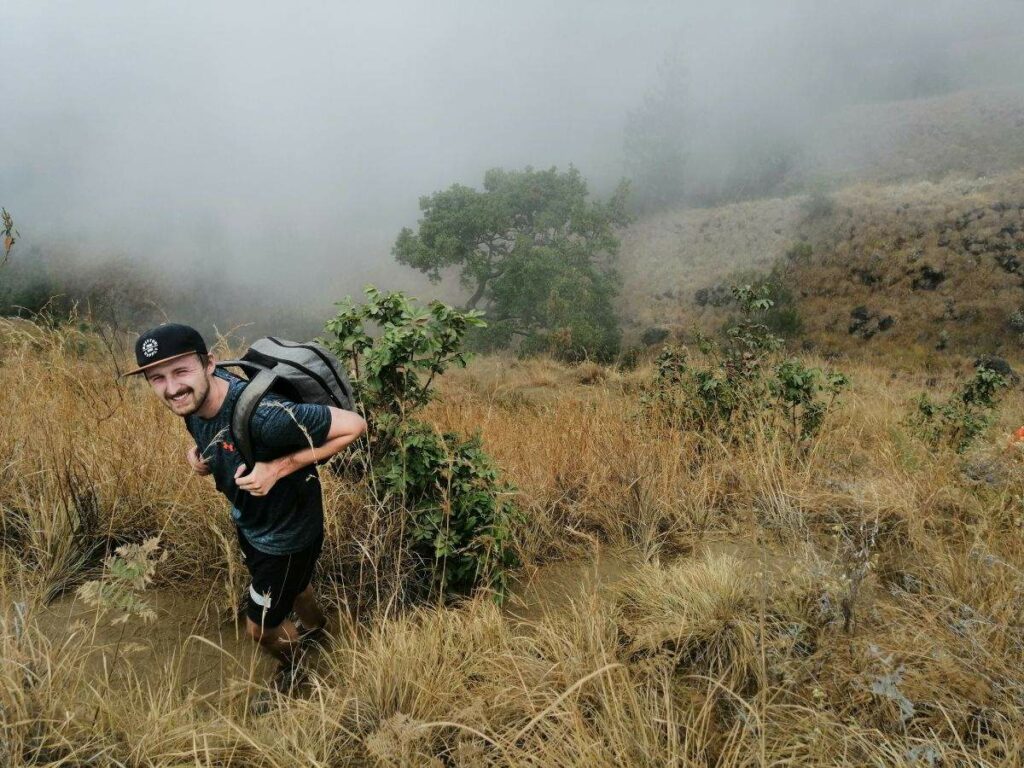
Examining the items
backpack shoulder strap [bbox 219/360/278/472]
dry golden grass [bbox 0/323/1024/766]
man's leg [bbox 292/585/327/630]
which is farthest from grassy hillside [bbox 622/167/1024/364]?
backpack shoulder strap [bbox 219/360/278/472]

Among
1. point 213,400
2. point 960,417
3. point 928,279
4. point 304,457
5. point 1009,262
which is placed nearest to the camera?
point 304,457

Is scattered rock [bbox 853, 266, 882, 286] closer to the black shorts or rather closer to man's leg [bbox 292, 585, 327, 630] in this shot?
man's leg [bbox 292, 585, 327, 630]

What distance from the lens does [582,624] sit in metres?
2.45

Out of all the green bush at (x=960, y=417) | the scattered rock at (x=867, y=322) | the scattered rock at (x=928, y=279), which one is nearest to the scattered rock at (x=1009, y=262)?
the scattered rock at (x=928, y=279)

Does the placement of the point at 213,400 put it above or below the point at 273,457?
above

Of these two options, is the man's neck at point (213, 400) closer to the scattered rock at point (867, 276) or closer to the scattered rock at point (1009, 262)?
A: the scattered rock at point (867, 276)

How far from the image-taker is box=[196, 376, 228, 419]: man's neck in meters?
2.25

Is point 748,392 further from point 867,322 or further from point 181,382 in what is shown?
point 867,322

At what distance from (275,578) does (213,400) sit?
32.7 inches

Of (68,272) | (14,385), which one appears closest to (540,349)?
(14,385)

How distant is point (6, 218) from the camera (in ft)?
8.89

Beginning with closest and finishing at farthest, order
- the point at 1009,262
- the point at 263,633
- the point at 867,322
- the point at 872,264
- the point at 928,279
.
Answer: the point at 263,633, the point at 1009,262, the point at 867,322, the point at 928,279, the point at 872,264

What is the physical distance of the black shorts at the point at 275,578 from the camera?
241 cm

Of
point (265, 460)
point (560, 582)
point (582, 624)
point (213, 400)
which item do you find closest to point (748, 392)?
point (560, 582)
